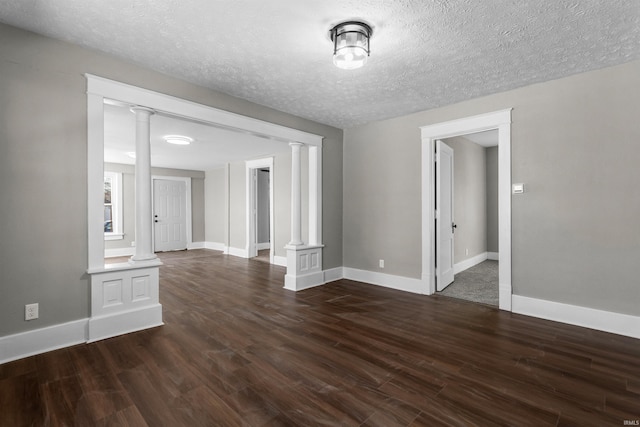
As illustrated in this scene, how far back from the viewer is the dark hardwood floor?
1746 millimetres

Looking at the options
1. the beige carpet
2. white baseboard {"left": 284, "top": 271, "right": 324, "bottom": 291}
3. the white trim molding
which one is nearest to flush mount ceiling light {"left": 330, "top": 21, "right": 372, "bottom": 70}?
the white trim molding

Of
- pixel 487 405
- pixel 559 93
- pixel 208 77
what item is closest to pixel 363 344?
pixel 487 405

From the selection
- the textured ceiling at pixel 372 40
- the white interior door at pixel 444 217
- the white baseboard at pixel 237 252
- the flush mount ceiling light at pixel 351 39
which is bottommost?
the white baseboard at pixel 237 252

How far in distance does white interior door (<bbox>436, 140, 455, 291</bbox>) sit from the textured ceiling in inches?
46.3

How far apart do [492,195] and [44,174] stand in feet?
26.2

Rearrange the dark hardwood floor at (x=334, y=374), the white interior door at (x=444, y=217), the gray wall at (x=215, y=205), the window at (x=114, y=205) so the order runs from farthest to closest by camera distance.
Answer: the gray wall at (x=215, y=205) < the window at (x=114, y=205) < the white interior door at (x=444, y=217) < the dark hardwood floor at (x=334, y=374)

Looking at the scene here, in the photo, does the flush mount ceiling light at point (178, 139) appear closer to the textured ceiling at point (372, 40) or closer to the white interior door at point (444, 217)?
the textured ceiling at point (372, 40)

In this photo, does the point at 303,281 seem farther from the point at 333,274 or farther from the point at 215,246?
the point at 215,246

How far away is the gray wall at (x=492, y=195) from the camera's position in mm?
7081

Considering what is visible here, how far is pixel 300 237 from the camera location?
4.74 meters

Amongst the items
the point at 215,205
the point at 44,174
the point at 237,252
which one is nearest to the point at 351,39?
the point at 44,174

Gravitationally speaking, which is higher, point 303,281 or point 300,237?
point 300,237

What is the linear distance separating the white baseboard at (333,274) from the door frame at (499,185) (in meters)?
1.47

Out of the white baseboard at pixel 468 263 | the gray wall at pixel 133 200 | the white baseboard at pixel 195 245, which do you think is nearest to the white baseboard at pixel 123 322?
the white baseboard at pixel 468 263
